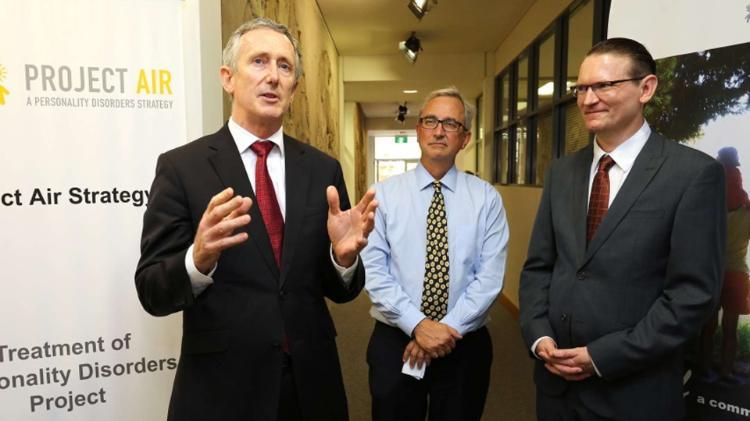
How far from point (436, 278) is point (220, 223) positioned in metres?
1.02

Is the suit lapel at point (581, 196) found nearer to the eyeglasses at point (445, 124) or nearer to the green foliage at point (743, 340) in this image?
the eyeglasses at point (445, 124)

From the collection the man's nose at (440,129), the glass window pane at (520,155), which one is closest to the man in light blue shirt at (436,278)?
the man's nose at (440,129)

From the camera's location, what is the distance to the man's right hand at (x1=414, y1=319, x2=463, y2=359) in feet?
5.42

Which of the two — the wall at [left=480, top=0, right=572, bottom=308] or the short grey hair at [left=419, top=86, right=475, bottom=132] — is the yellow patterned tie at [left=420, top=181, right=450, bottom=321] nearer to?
the short grey hair at [left=419, top=86, right=475, bottom=132]

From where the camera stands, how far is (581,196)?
60.1 inches

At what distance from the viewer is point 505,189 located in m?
6.13

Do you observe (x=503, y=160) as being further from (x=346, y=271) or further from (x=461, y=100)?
(x=346, y=271)

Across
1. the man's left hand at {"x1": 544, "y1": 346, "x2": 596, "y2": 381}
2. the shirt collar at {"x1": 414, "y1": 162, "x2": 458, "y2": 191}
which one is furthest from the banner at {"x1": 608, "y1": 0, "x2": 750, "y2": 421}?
the shirt collar at {"x1": 414, "y1": 162, "x2": 458, "y2": 191}

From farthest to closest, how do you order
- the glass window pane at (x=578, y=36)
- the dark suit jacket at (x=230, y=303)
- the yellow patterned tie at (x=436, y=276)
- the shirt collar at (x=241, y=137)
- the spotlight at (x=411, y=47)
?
the spotlight at (x=411, y=47), the glass window pane at (x=578, y=36), the yellow patterned tie at (x=436, y=276), the shirt collar at (x=241, y=137), the dark suit jacket at (x=230, y=303)

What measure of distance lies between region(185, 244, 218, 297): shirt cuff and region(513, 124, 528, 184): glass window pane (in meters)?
4.69

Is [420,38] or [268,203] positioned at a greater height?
[420,38]

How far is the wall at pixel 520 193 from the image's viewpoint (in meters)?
4.61

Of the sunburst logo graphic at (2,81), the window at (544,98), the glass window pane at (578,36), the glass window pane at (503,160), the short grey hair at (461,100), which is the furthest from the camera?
the glass window pane at (503,160)

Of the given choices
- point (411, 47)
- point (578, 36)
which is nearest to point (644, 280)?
point (578, 36)
